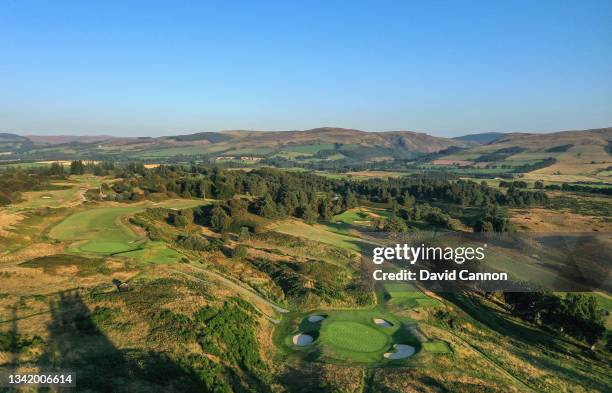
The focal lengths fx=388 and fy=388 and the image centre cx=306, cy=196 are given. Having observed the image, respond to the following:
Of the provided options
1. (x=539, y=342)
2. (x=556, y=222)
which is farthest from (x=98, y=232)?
(x=556, y=222)

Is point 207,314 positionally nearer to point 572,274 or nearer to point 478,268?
point 478,268

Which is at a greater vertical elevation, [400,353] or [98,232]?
[98,232]

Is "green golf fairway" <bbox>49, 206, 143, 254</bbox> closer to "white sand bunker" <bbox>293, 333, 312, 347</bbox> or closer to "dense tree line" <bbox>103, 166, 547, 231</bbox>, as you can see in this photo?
"dense tree line" <bbox>103, 166, 547, 231</bbox>

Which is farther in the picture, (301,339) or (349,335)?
(349,335)

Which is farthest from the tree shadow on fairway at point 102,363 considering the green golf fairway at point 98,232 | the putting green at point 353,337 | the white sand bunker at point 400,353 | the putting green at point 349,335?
the green golf fairway at point 98,232

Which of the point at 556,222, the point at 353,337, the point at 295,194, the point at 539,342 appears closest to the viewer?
the point at 353,337

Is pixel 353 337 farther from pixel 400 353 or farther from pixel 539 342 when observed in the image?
pixel 539 342

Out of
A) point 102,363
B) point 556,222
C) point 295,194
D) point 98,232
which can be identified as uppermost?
point 295,194

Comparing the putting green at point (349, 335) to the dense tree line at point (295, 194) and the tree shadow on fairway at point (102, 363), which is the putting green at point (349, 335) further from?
the dense tree line at point (295, 194)
